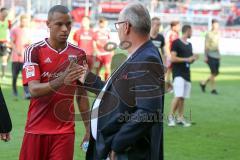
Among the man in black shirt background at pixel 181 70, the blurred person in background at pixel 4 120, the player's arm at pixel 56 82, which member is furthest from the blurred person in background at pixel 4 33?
the player's arm at pixel 56 82

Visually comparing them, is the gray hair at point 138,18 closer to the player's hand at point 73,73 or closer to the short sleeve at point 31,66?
the player's hand at point 73,73

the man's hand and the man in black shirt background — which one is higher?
the man's hand

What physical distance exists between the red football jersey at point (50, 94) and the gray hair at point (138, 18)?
141cm

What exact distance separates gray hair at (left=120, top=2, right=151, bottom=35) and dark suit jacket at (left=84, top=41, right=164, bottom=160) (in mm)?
128

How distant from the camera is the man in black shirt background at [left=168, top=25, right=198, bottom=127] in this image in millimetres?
13492

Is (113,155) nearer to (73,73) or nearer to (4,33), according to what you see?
(73,73)

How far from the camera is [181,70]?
44.8ft

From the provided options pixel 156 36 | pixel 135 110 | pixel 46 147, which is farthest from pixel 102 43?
pixel 135 110

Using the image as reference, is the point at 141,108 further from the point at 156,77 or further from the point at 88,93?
the point at 88,93

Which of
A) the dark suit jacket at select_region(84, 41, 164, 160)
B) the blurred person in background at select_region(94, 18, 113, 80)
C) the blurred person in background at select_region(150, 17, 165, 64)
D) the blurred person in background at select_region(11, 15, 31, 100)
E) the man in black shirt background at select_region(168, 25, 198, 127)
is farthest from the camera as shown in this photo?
the blurred person in background at select_region(94, 18, 113, 80)

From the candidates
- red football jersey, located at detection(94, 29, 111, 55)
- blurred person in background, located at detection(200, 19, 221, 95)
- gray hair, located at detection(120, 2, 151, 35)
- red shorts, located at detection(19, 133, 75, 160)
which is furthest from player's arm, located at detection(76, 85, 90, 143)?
blurred person in background, located at detection(200, 19, 221, 95)

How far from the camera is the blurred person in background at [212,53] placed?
20391 millimetres

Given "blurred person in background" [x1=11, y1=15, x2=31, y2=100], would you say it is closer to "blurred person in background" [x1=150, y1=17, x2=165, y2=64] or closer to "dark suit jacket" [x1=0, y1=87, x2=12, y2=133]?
"blurred person in background" [x1=150, y1=17, x2=165, y2=64]

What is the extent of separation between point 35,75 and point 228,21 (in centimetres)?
4087
